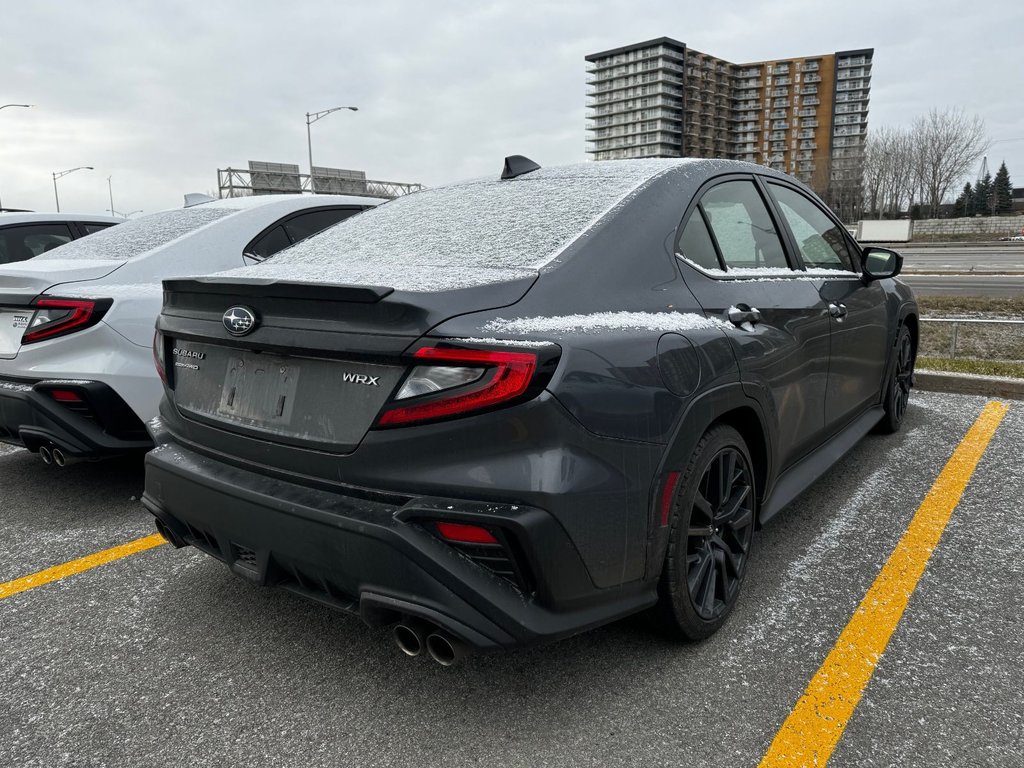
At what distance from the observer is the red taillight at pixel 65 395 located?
11.6 ft

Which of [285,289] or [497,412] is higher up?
[285,289]

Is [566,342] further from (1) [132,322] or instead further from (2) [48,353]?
(2) [48,353]

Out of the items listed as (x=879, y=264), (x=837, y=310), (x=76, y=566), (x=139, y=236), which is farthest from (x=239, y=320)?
(x=879, y=264)

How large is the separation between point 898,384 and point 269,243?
413 cm

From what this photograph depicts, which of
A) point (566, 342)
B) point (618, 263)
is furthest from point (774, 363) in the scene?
point (566, 342)

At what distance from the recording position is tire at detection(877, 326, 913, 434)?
4.65m

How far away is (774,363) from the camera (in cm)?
274

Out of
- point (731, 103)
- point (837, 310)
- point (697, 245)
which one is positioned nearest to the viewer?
point (697, 245)

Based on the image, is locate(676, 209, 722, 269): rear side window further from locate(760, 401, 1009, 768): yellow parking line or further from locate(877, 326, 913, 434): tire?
locate(877, 326, 913, 434): tire

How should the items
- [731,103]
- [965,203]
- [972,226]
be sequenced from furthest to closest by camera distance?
[731,103], [965,203], [972,226]

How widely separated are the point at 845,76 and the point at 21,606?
6105 inches

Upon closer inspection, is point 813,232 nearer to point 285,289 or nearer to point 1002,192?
point 285,289

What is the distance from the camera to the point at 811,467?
330 cm

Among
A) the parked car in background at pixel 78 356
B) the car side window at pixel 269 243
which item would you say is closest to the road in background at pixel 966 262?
the car side window at pixel 269 243
